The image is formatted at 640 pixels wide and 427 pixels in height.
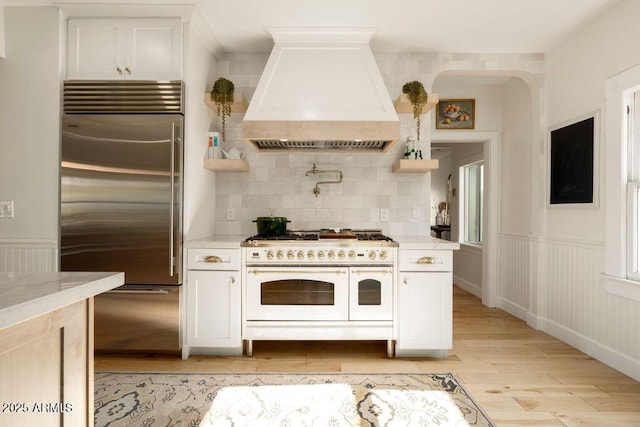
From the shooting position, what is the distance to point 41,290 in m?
1.05

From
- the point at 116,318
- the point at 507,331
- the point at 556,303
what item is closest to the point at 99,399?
the point at 116,318

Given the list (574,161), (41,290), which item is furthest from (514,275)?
(41,290)

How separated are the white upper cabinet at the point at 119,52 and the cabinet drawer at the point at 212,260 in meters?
1.39

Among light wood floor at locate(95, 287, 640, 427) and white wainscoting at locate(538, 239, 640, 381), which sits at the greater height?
white wainscoting at locate(538, 239, 640, 381)

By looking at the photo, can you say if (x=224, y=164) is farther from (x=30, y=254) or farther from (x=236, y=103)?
(x=30, y=254)

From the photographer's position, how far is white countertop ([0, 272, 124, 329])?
0.88m

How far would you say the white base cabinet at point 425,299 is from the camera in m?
2.98

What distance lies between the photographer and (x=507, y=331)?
374 cm

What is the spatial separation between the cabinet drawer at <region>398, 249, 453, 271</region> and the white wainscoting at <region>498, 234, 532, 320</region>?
154 cm

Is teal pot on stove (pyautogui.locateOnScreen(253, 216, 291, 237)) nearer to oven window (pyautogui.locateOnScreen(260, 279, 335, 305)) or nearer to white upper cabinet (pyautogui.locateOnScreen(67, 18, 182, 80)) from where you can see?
oven window (pyautogui.locateOnScreen(260, 279, 335, 305))

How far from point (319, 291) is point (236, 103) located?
71.4 inches

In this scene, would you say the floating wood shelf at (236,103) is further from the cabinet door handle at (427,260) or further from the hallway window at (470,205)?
the hallway window at (470,205)

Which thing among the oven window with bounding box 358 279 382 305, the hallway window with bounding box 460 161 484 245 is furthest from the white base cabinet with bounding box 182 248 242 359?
the hallway window with bounding box 460 161 484 245

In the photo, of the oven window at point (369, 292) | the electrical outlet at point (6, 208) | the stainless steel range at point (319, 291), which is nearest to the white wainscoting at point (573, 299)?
the stainless steel range at point (319, 291)
